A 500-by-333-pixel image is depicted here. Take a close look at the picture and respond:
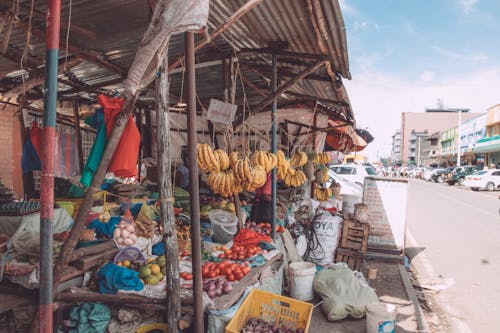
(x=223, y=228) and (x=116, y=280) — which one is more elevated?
(x=223, y=228)

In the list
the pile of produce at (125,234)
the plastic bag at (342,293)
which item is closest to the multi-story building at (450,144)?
the plastic bag at (342,293)

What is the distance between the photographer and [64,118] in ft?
29.7

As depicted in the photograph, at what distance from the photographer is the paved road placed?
15.1ft

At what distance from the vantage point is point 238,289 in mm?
3553

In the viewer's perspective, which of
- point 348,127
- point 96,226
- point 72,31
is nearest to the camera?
point 72,31

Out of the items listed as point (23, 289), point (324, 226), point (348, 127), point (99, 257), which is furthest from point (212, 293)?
point (348, 127)

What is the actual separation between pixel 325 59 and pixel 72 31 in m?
3.58

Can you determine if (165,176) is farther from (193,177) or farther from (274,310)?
(274,310)

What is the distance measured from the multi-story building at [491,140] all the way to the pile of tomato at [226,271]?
3593 centimetres

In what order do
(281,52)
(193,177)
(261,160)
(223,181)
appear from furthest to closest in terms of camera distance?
(281,52) < (261,160) < (223,181) < (193,177)

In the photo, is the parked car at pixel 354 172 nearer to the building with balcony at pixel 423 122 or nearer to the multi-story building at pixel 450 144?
the multi-story building at pixel 450 144

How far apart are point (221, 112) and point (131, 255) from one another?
7.73 feet

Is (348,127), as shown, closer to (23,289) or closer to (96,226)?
(96,226)

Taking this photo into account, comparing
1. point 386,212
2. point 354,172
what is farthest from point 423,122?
point 386,212
